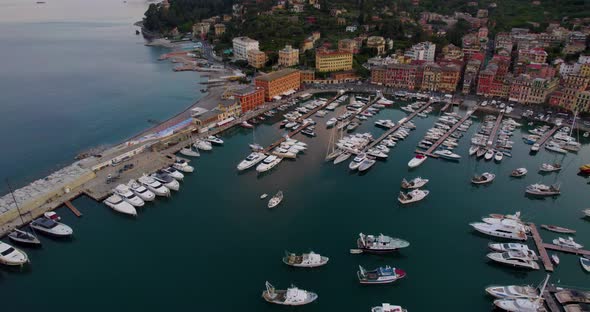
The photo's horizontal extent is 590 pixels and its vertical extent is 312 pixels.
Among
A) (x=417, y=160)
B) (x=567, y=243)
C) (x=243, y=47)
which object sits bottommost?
(x=567, y=243)

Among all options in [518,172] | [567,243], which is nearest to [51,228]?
[567,243]

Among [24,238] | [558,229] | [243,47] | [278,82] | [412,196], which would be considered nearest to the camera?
[24,238]

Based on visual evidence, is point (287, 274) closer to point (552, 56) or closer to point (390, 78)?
point (390, 78)

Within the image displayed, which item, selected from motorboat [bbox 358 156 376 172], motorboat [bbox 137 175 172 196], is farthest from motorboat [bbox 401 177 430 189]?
motorboat [bbox 137 175 172 196]

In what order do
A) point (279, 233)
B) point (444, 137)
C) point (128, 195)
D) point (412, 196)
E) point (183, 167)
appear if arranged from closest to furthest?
point (279, 233) → point (128, 195) → point (412, 196) → point (183, 167) → point (444, 137)

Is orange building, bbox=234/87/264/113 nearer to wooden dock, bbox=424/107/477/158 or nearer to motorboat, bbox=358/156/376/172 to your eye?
motorboat, bbox=358/156/376/172

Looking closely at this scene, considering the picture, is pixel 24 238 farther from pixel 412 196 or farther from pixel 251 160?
pixel 412 196

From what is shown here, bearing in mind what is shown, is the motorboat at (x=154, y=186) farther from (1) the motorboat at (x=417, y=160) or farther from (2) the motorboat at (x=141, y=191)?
(1) the motorboat at (x=417, y=160)

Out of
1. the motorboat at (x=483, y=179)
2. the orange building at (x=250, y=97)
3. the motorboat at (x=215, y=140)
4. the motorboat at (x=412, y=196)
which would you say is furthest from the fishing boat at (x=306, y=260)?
the orange building at (x=250, y=97)
